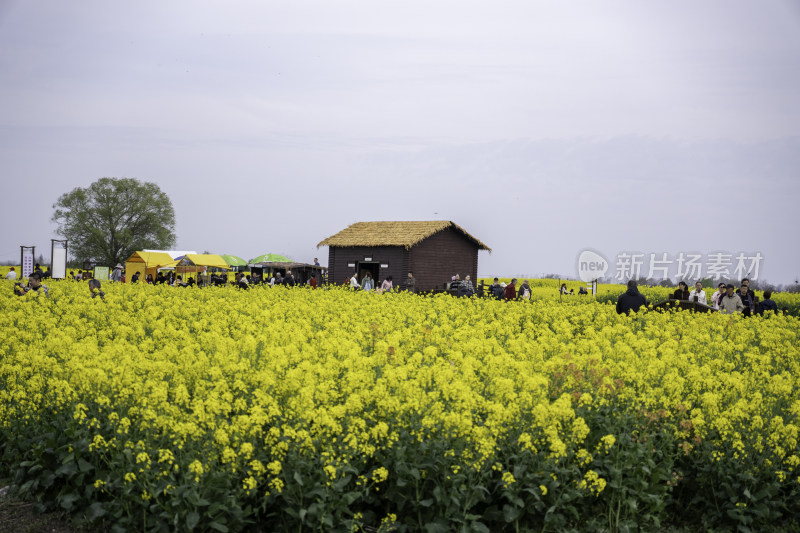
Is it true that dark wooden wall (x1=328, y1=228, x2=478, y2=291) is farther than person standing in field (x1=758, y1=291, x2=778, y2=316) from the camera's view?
Yes

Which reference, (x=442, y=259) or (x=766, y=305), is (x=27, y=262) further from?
(x=766, y=305)

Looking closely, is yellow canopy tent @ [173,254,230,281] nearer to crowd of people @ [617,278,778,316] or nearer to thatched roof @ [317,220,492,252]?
thatched roof @ [317,220,492,252]

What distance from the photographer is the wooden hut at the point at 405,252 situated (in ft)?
141

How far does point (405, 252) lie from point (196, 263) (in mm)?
17677

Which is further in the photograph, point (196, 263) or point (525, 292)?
point (196, 263)

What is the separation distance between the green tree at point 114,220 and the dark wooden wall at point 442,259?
4805cm

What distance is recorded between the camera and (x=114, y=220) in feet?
268

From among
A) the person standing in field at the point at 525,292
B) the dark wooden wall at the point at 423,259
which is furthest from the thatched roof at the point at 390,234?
the person standing in field at the point at 525,292

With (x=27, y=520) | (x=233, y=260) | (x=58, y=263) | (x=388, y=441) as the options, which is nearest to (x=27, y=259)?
(x=58, y=263)

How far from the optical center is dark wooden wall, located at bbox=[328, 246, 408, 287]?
42781mm

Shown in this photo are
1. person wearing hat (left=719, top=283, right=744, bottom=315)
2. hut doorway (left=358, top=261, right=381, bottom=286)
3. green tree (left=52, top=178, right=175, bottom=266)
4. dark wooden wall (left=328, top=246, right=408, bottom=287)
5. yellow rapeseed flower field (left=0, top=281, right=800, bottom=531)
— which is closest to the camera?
yellow rapeseed flower field (left=0, top=281, right=800, bottom=531)

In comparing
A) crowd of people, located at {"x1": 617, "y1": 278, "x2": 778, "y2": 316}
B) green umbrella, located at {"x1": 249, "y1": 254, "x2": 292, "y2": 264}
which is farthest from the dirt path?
green umbrella, located at {"x1": 249, "y1": 254, "x2": 292, "y2": 264}

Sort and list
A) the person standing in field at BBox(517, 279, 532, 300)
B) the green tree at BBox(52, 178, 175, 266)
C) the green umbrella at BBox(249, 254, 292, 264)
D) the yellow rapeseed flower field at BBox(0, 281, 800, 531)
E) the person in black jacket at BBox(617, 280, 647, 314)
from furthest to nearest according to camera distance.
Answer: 1. the green tree at BBox(52, 178, 175, 266)
2. the green umbrella at BBox(249, 254, 292, 264)
3. the person standing in field at BBox(517, 279, 532, 300)
4. the person in black jacket at BBox(617, 280, 647, 314)
5. the yellow rapeseed flower field at BBox(0, 281, 800, 531)

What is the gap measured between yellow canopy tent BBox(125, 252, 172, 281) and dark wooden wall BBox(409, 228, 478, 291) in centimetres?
2209
